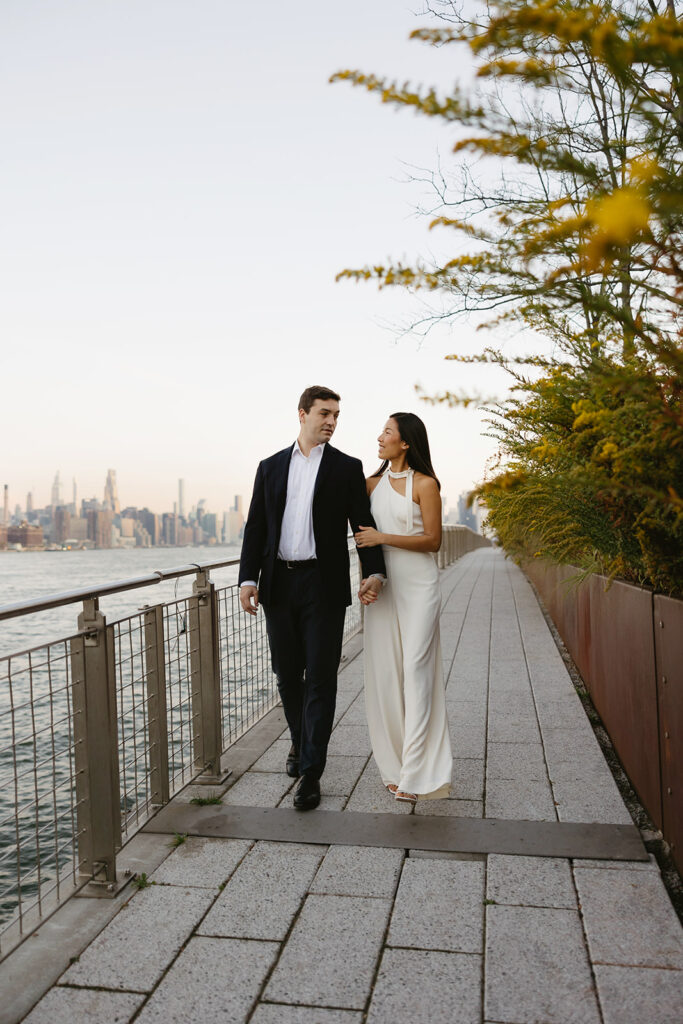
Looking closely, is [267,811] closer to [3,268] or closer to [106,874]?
[106,874]

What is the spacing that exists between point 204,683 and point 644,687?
209 centimetres

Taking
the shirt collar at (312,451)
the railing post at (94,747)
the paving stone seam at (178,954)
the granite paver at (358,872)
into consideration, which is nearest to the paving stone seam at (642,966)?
the granite paver at (358,872)

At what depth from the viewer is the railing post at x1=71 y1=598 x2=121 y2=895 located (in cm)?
284

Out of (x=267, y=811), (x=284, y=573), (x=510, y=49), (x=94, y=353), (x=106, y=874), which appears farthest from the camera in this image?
(x=94, y=353)

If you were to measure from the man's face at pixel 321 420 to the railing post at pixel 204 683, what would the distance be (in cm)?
88

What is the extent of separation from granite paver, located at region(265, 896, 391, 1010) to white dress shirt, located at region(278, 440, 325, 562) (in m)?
1.58

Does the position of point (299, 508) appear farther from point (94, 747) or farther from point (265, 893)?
point (265, 893)

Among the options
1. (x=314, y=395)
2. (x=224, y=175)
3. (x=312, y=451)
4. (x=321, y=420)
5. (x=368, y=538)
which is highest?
(x=224, y=175)

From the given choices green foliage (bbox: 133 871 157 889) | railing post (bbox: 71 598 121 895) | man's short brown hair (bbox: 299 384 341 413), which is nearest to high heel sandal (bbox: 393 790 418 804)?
green foliage (bbox: 133 871 157 889)

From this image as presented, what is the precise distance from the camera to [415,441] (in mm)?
3914

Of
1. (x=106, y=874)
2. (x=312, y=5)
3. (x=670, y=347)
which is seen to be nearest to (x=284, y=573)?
(x=106, y=874)

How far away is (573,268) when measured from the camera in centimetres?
102

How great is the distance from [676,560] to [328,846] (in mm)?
1850

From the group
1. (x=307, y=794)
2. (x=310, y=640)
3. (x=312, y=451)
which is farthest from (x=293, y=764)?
(x=312, y=451)
